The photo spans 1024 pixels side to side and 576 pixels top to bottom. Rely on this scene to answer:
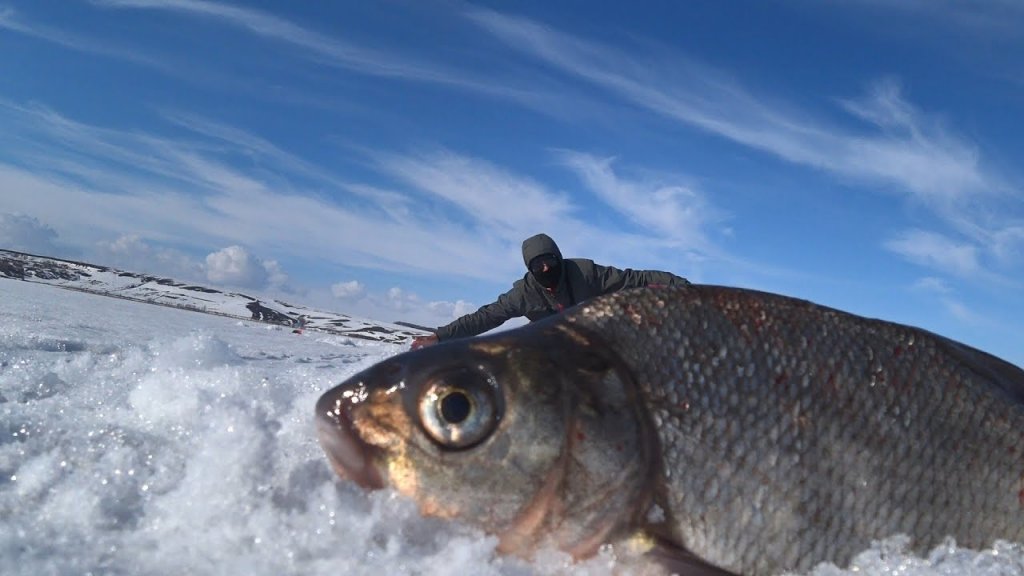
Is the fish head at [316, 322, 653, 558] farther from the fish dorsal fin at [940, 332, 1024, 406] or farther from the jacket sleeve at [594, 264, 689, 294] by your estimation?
the jacket sleeve at [594, 264, 689, 294]

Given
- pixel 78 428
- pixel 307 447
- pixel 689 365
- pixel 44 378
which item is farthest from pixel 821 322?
pixel 44 378

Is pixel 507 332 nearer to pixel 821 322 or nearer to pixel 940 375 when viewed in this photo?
pixel 821 322

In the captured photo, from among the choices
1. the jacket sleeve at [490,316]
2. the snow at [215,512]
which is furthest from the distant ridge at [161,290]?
the snow at [215,512]

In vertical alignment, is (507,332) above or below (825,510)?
above

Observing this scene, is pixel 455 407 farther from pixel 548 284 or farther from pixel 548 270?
pixel 548 284

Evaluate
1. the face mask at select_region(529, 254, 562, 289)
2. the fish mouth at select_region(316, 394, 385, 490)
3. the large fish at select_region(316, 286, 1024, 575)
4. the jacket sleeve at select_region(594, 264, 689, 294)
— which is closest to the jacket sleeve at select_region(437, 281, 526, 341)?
the face mask at select_region(529, 254, 562, 289)

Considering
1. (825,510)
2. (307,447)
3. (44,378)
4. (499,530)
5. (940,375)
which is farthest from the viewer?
(44,378)

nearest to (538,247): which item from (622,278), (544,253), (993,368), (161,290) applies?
(544,253)
